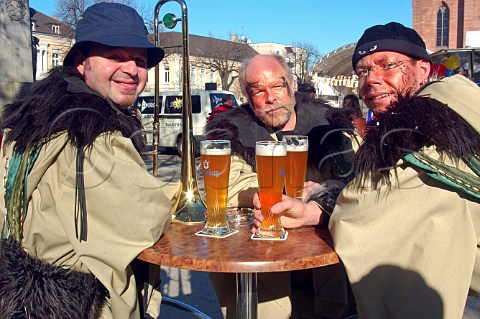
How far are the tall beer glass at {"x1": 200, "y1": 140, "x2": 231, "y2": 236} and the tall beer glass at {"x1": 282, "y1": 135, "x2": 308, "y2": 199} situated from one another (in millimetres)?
243

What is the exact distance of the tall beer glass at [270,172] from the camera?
1646 mm

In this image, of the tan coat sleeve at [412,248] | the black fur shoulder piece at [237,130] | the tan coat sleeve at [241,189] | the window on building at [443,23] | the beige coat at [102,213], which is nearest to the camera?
the tan coat sleeve at [412,248]

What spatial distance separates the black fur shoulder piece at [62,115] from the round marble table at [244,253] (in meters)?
0.45

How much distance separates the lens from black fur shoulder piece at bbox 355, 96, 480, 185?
1.45 m

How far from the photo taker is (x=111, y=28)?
1898 mm

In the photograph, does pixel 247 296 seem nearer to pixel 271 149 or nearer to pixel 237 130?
pixel 271 149

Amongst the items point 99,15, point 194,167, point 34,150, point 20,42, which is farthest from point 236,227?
point 20,42

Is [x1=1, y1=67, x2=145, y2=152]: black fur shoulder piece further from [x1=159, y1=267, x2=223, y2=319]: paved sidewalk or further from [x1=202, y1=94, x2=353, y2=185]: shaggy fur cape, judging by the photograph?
[x1=159, y1=267, x2=223, y2=319]: paved sidewalk

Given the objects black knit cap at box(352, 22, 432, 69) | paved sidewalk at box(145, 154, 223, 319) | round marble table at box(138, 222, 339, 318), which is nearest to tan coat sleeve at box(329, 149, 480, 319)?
round marble table at box(138, 222, 339, 318)

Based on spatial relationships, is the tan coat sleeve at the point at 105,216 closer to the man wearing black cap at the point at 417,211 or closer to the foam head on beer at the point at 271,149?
the foam head on beer at the point at 271,149

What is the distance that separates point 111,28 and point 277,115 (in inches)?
38.6

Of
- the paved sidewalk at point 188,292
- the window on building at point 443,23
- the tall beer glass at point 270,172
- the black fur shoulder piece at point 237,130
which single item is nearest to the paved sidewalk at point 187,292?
the paved sidewalk at point 188,292

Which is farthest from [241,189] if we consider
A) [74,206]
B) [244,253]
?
[74,206]

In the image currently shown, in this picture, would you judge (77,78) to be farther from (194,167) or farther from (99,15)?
(194,167)
